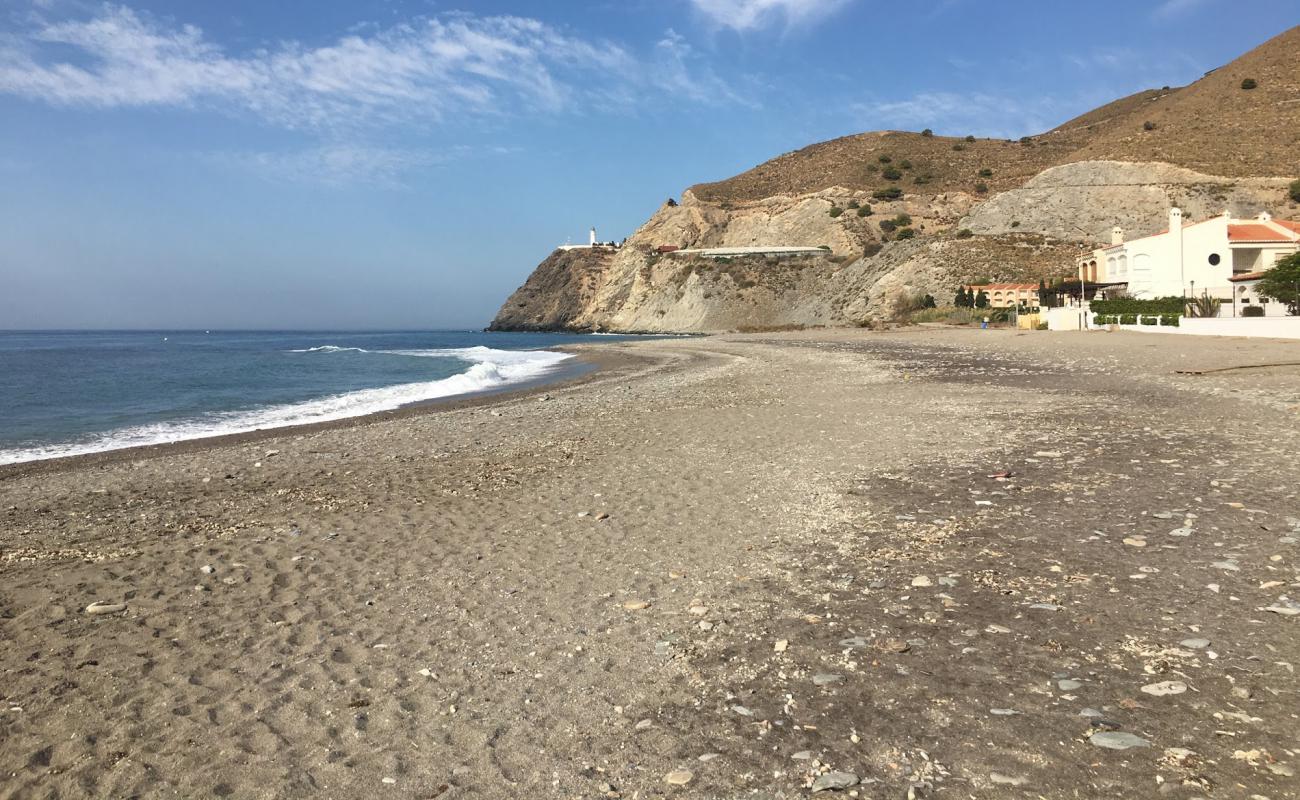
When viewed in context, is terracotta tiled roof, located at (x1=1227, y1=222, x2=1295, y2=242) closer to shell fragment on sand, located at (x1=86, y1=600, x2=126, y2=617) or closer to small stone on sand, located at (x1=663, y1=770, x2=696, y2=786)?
small stone on sand, located at (x1=663, y1=770, x2=696, y2=786)

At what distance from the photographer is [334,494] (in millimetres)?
9281

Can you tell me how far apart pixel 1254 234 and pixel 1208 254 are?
241 centimetres

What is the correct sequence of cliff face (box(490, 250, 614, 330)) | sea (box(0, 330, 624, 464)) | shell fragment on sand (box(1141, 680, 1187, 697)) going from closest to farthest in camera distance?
shell fragment on sand (box(1141, 680, 1187, 697)) < sea (box(0, 330, 624, 464)) < cliff face (box(490, 250, 614, 330))

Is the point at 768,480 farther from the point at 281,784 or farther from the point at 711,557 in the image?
the point at 281,784

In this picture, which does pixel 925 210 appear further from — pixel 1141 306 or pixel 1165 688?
pixel 1165 688

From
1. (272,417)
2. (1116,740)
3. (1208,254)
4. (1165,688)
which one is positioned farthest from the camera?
(1208,254)

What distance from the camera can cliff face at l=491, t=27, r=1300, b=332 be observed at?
212 feet

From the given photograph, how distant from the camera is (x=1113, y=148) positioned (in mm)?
73000

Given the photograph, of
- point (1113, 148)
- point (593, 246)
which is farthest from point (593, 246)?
point (1113, 148)

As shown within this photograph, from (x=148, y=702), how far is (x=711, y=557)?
3.88 m

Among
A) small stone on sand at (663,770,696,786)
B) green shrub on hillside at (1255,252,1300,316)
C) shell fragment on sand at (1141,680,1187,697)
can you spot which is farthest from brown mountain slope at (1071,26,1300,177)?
small stone on sand at (663,770,696,786)

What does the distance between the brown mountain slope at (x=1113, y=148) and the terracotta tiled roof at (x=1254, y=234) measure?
2652 cm

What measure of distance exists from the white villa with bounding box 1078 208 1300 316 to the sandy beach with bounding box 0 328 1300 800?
4020 cm

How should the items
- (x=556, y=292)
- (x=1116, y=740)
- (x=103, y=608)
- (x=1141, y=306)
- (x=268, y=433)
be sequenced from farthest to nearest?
1. (x=556, y=292)
2. (x=1141, y=306)
3. (x=268, y=433)
4. (x=103, y=608)
5. (x=1116, y=740)
